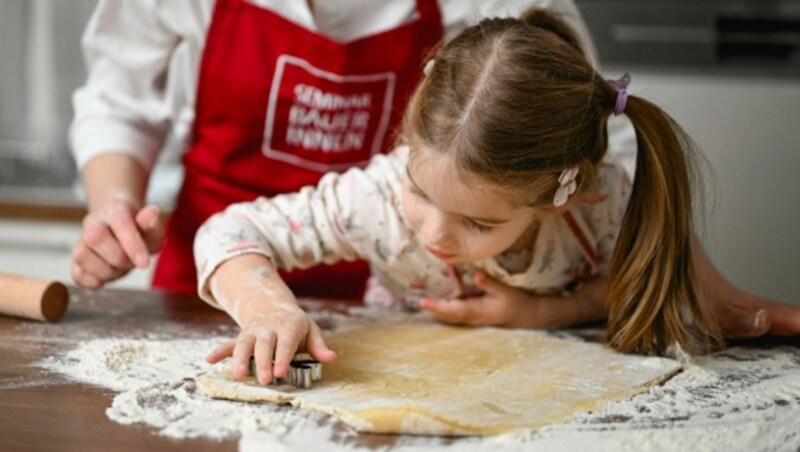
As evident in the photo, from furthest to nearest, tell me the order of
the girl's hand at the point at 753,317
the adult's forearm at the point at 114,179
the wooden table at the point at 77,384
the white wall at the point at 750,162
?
the white wall at the point at 750,162 < the adult's forearm at the point at 114,179 < the girl's hand at the point at 753,317 < the wooden table at the point at 77,384

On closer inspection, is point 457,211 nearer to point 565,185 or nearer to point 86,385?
point 565,185

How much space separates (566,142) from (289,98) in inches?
18.1

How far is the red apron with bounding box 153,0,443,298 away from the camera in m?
1.34

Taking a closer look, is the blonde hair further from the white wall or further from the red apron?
the white wall

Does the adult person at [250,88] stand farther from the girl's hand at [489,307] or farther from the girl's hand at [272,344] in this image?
the girl's hand at [272,344]

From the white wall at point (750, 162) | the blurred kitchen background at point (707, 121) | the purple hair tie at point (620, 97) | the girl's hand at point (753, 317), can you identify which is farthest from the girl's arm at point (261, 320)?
the white wall at point (750, 162)

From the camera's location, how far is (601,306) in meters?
1.23

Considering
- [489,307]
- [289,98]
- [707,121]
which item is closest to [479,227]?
[489,307]

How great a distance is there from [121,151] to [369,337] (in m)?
0.50

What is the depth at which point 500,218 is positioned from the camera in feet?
3.37

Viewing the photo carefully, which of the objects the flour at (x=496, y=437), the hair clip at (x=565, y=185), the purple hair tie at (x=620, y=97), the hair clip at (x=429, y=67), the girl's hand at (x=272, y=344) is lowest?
the flour at (x=496, y=437)

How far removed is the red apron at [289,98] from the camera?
1339mm

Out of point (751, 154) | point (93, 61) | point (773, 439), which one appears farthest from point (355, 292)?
point (751, 154)

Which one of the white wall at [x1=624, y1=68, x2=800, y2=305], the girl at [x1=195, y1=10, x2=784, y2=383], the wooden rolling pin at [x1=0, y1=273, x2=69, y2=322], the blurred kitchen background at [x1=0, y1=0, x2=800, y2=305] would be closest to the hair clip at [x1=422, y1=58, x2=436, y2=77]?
the girl at [x1=195, y1=10, x2=784, y2=383]
